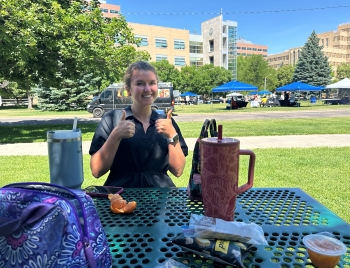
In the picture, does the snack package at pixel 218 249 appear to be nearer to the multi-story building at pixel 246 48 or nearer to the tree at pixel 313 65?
the tree at pixel 313 65

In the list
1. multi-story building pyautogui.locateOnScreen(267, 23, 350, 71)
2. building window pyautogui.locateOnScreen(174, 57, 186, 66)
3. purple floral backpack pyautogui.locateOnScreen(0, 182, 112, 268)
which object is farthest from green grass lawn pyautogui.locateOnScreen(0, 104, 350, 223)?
multi-story building pyautogui.locateOnScreen(267, 23, 350, 71)

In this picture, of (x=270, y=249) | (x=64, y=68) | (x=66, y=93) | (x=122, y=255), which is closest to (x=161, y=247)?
(x=122, y=255)

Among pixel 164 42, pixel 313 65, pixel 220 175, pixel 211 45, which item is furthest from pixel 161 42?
pixel 220 175

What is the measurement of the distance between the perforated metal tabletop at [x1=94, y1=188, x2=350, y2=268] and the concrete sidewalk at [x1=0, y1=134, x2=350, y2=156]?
5225 millimetres

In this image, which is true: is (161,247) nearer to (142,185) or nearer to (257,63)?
(142,185)

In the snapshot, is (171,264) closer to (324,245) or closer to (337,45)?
(324,245)

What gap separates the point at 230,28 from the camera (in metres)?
73.4

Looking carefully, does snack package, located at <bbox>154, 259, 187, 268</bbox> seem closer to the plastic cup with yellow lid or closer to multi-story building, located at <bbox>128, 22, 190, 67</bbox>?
the plastic cup with yellow lid

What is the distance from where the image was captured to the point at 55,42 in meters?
9.07

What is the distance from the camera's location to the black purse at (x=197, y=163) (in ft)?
4.27

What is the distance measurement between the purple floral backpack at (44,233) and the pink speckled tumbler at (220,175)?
44 cm

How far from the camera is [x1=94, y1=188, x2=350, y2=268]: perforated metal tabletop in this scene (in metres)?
0.93

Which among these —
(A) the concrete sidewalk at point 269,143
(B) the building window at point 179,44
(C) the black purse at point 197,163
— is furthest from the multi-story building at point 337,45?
(C) the black purse at point 197,163

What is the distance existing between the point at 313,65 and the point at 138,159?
48.5 metres
